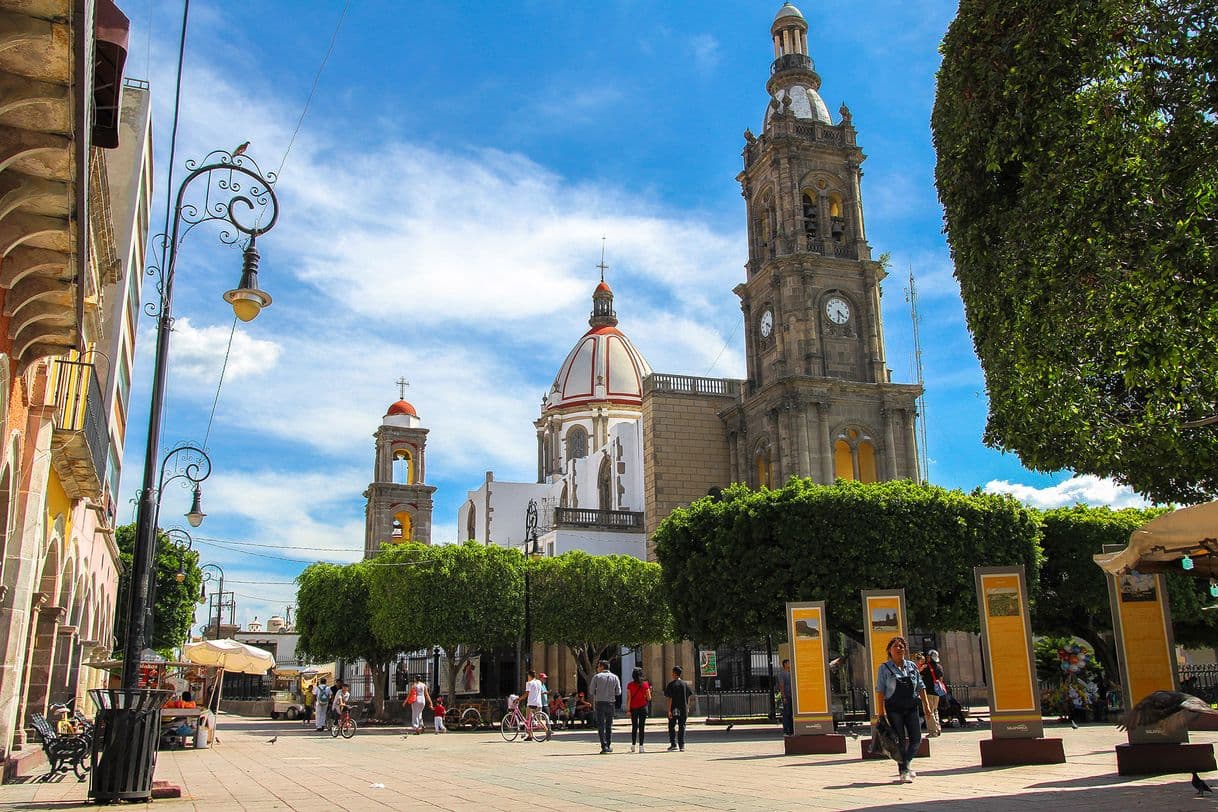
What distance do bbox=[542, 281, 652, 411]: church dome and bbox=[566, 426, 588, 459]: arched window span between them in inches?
69.5

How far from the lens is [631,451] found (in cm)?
5138

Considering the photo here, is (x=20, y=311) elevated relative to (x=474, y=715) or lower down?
elevated

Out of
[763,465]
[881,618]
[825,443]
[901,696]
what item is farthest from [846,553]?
[763,465]

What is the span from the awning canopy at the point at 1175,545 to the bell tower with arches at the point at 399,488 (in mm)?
56451

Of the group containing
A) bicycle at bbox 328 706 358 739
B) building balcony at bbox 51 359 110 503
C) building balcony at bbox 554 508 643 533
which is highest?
building balcony at bbox 554 508 643 533

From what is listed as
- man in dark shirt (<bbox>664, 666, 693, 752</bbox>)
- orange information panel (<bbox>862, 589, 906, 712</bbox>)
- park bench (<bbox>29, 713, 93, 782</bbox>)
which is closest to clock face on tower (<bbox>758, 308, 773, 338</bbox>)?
man in dark shirt (<bbox>664, 666, 693, 752</bbox>)

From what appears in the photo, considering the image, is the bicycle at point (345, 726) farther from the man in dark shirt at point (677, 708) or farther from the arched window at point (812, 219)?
the arched window at point (812, 219)

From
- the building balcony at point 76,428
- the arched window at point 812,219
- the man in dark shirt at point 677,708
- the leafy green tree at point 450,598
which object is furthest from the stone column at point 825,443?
the building balcony at point 76,428

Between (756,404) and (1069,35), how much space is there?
31.2 metres

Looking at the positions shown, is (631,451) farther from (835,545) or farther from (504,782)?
(504,782)

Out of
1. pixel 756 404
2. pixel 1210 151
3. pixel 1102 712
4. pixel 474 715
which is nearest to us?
pixel 1210 151

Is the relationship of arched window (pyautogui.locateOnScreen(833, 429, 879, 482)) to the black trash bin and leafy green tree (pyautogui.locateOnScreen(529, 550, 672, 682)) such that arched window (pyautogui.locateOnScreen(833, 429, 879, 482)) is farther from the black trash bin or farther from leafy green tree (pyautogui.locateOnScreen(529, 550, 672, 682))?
the black trash bin

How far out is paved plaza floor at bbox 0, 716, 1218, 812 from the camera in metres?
8.53

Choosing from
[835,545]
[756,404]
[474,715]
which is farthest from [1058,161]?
[756,404]
